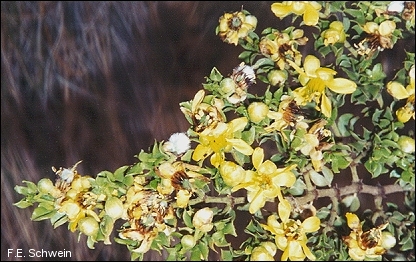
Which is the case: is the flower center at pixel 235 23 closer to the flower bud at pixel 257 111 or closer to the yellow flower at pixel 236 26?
the yellow flower at pixel 236 26

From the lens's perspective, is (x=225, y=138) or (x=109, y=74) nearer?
(x=225, y=138)

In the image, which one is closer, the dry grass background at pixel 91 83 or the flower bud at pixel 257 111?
the flower bud at pixel 257 111

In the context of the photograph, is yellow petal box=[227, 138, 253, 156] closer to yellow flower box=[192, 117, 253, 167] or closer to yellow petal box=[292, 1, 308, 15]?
yellow flower box=[192, 117, 253, 167]

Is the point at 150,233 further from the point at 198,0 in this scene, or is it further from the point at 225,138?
the point at 198,0

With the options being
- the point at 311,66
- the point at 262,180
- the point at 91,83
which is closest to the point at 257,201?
the point at 262,180

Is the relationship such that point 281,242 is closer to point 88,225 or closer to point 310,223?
point 310,223

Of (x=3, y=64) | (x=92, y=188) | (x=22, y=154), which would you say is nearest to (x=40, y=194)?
(x=92, y=188)

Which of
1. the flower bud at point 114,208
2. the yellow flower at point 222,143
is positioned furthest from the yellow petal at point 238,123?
the flower bud at point 114,208
